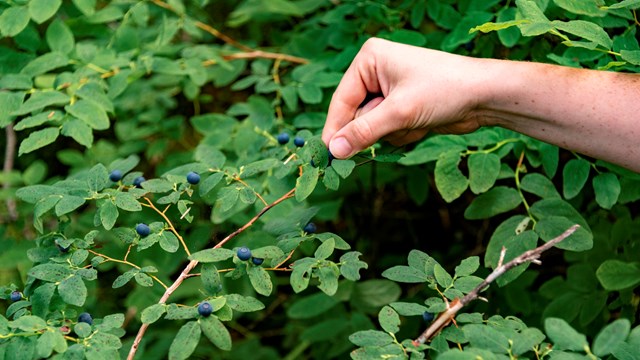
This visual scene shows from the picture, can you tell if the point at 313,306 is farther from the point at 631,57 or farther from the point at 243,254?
the point at 631,57

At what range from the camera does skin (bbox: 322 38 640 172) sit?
1357 mm

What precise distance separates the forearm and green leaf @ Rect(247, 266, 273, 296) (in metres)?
0.58

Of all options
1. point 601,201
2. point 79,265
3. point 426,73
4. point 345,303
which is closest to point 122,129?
point 345,303

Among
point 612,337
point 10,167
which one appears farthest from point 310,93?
point 10,167

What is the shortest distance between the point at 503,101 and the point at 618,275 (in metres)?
0.62

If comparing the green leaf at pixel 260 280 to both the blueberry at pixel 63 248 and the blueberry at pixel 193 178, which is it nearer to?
the blueberry at pixel 193 178

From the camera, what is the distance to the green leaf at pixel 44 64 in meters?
1.91

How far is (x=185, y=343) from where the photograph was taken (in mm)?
1152

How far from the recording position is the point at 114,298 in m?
3.05

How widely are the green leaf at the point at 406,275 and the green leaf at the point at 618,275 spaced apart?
0.68m

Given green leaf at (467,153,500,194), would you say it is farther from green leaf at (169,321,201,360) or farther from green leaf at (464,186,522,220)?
green leaf at (169,321,201,360)

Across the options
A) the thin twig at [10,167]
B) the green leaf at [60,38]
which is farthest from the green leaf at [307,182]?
the thin twig at [10,167]

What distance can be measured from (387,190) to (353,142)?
5.43 feet

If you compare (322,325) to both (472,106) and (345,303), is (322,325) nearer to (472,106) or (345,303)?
(345,303)
